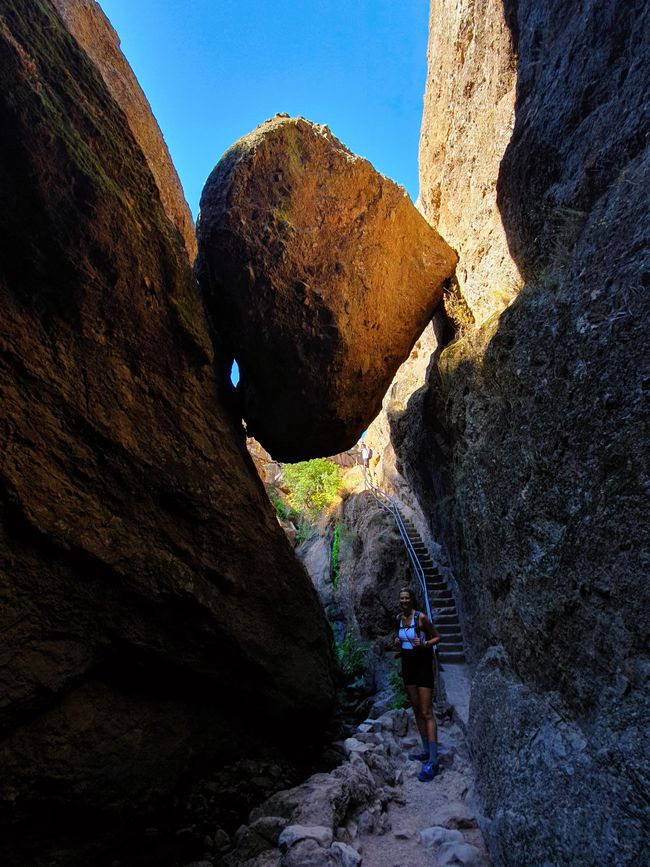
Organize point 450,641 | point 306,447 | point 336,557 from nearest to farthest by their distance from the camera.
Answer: point 306,447
point 450,641
point 336,557

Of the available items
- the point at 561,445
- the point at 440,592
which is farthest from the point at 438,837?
the point at 440,592

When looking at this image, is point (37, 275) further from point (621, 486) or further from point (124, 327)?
point (621, 486)

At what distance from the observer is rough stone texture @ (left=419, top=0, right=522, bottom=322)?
21.5 feet

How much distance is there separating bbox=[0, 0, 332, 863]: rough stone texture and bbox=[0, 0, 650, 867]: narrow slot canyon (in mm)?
29

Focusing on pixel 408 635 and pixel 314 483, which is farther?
pixel 314 483

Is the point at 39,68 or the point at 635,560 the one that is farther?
the point at 39,68

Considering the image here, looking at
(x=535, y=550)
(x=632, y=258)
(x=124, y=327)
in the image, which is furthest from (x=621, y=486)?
(x=124, y=327)

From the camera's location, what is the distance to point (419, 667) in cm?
582

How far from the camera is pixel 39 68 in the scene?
4.29 meters

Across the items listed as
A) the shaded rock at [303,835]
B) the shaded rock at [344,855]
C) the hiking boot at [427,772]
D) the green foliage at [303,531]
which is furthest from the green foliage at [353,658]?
the green foliage at [303,531]

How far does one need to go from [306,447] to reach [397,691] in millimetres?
4906

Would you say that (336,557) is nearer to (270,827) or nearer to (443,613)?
(443,613)

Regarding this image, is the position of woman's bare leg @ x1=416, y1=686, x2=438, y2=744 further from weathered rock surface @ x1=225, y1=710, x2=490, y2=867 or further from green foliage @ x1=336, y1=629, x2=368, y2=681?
green foliage @ x1=336, y1=629, x2=368, y2=681

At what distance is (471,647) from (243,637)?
3450mm
